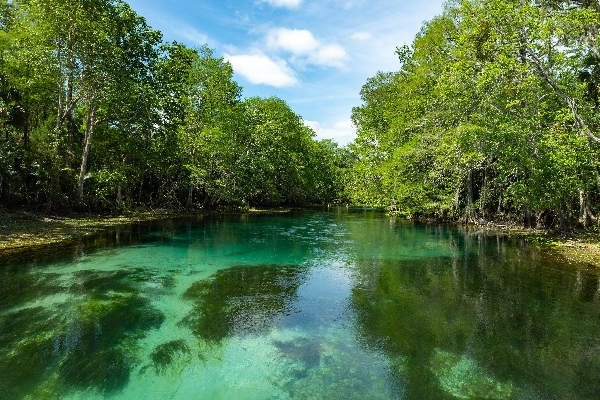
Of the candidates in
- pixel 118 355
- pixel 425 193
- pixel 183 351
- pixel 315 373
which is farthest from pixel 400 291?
pixel 425 193

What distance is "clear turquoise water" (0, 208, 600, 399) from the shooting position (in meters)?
4.84

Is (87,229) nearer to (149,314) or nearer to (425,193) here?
(149,314)

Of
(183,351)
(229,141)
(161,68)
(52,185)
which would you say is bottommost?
(183,351)

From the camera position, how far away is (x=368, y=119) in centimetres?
3859

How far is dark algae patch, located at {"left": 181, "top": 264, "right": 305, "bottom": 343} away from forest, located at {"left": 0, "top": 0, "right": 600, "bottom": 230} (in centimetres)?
1222

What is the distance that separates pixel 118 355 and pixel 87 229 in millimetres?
15026

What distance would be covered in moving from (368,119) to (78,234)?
Result: 30.5m

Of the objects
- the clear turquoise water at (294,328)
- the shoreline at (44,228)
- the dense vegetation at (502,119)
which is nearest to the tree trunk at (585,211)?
the dense vegetation at (502,119)

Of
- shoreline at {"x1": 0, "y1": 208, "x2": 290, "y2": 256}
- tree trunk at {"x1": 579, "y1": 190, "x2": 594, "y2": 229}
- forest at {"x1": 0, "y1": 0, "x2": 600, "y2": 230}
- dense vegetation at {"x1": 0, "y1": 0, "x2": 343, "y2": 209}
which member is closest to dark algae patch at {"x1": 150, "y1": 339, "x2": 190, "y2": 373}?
shoreline at {"x1": 0, "y1": 208, "x2": 290, "y2": 256}

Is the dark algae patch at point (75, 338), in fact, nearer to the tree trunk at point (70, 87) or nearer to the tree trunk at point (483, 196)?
the tree trunk at point (70, 87)

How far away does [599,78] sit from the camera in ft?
56.7

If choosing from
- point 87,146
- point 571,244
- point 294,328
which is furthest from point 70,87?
point 571,244

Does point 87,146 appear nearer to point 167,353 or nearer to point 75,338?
point 75,338

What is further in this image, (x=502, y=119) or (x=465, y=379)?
(x=502, y=119)
